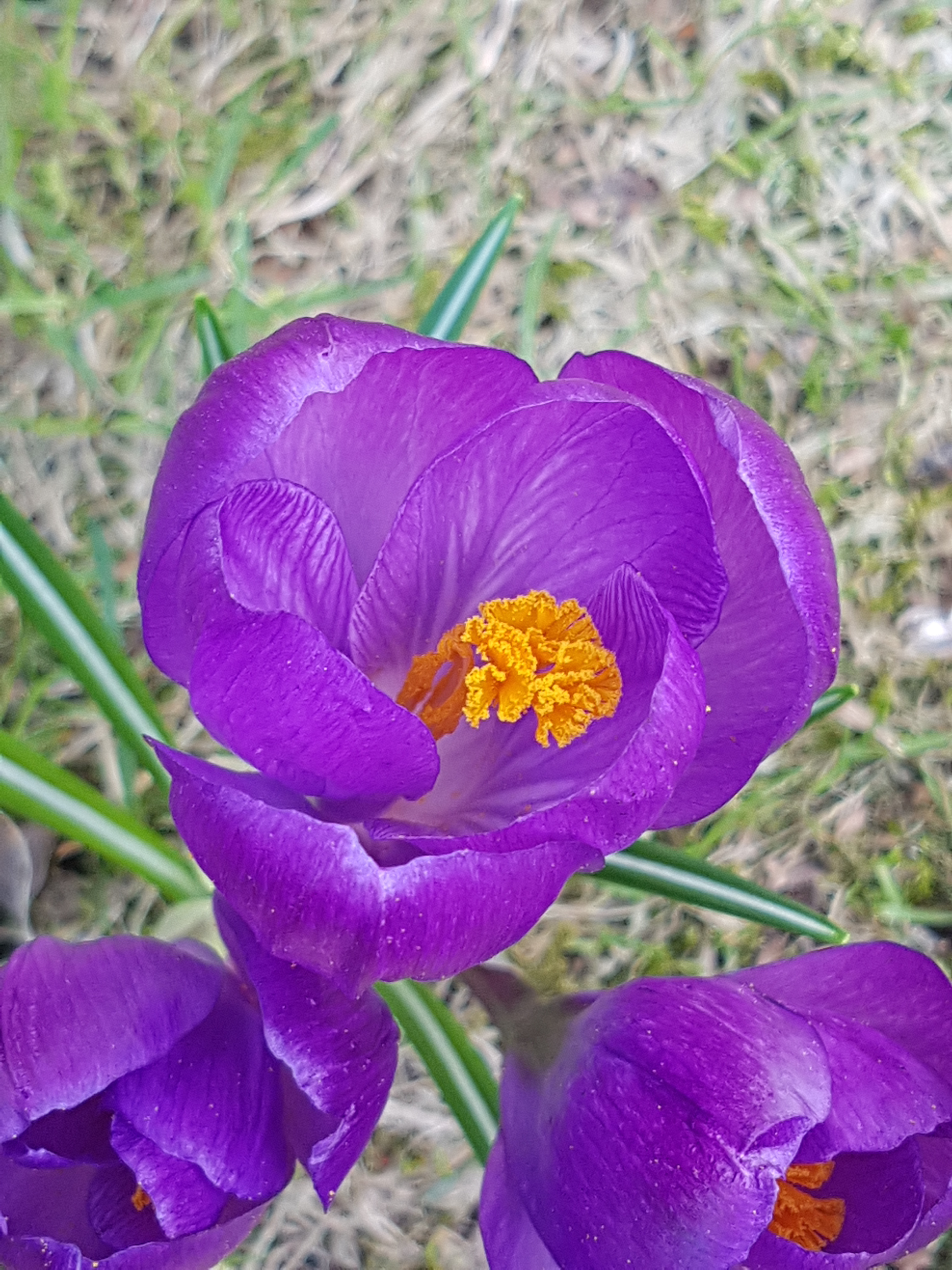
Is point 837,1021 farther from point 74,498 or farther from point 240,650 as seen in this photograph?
point 74,498

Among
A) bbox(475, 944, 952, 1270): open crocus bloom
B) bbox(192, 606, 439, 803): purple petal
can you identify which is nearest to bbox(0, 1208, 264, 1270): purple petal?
bbox(475, 944, 952, 1270): open crocus bloom

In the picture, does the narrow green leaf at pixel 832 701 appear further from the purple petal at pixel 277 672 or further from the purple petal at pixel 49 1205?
the purple petal at pixel 49 1205

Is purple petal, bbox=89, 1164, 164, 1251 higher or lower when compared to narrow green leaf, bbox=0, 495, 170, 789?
lower

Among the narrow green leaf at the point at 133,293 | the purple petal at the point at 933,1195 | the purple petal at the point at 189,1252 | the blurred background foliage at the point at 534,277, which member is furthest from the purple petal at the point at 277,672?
the narrow green leaf at the point at 133,293

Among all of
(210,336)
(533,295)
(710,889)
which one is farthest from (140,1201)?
(533,295)

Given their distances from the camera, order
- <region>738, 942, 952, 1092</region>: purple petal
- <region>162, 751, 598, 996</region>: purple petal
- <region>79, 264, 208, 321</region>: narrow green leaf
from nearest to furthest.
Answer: <region>162, 751, 598, 996</region>: purple petal, <region>738, 942, 952, 1092</region>: purple petal, <region>79, 264, 208, 321</region>: narrow green leaf

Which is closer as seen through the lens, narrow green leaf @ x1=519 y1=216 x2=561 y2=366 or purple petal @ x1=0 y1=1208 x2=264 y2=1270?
purple petal @ x1=0 y1=1208 x2=264 y2=1270

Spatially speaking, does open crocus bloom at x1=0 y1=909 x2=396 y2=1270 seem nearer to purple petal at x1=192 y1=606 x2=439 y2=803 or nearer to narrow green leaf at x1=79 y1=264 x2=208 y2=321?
purple petal at x1=192 y1=606 x2=439 y2=803

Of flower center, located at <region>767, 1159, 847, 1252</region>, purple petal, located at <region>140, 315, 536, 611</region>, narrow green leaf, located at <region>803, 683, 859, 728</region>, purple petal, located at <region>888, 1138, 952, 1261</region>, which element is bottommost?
purple petal, located at <region>888, 1138, 952, 1261</region>
